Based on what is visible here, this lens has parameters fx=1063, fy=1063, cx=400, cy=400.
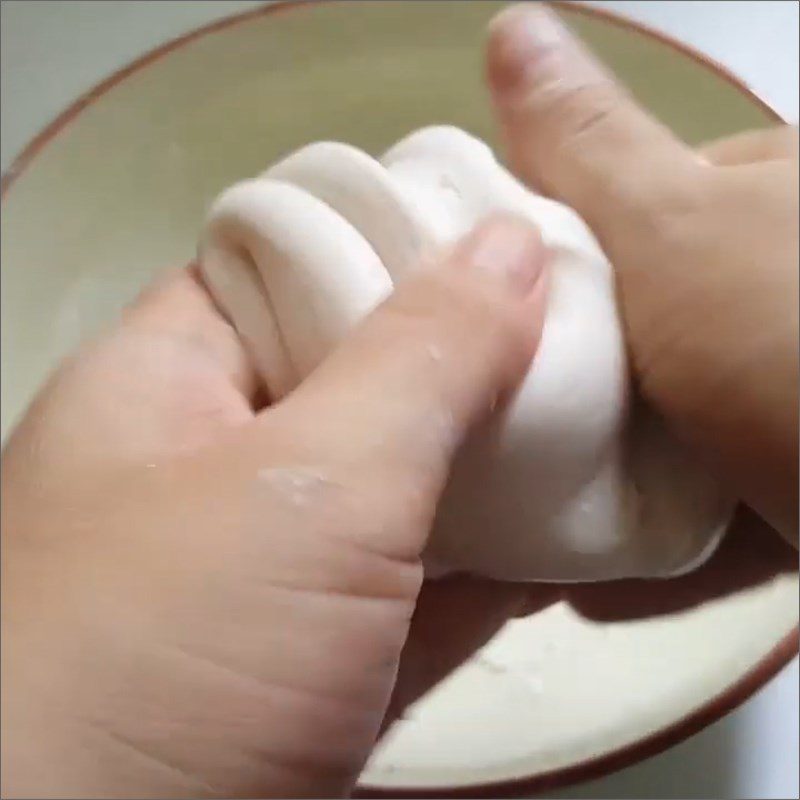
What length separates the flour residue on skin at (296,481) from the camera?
308 mm

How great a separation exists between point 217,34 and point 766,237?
1.09ft

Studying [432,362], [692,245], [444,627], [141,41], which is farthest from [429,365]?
[141,41]

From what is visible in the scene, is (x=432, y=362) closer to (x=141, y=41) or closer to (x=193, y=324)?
(x=193, y=324)

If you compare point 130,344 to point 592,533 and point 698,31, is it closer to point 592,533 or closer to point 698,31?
point 592,533

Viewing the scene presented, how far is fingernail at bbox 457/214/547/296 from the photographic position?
36 centimetres

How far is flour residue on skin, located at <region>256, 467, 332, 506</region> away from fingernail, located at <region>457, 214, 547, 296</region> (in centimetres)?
9

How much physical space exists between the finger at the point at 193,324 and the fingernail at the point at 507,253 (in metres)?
0.11

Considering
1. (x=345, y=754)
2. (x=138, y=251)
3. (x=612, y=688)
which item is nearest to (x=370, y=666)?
(x=345, y=754)

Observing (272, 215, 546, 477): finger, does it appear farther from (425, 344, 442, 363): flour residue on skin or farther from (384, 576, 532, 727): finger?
(384, 576, 532, 727): finger

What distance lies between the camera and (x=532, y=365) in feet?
1.20

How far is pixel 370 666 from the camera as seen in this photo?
1.08 ft

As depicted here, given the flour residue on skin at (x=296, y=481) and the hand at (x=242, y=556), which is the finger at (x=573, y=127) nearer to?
the hand at (x=242, y=556)

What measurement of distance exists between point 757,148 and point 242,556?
0.87 ft

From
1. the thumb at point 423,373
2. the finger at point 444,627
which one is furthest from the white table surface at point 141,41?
the thumb at point 423,373
